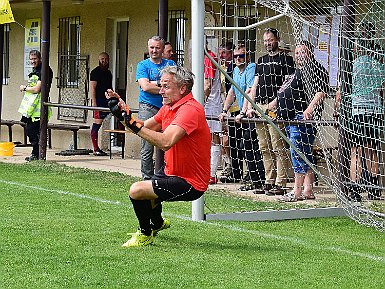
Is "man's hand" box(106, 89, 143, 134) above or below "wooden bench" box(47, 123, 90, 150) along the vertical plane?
above

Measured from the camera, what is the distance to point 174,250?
8148 millimetres

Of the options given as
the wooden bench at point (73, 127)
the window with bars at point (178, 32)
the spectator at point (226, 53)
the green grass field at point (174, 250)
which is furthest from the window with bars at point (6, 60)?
the green grass field at point (174, 250)

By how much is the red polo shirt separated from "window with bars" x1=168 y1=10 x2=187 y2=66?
862 centimetres

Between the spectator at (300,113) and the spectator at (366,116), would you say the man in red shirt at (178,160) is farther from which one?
the spectator at (300,113)

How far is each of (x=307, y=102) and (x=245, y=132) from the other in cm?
141

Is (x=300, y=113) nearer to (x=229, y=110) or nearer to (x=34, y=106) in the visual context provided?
(x=229, y=110)

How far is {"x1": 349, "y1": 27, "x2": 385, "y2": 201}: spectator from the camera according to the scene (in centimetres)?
1028

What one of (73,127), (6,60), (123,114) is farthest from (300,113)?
(6,60)

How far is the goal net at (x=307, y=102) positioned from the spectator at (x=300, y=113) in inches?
0.5

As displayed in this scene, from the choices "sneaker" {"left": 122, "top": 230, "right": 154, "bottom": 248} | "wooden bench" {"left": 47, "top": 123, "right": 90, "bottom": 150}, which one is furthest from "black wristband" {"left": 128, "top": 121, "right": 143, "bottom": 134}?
"wooden bench" {"left": 47, "top": 123, "right": 90, "bottom": 150}

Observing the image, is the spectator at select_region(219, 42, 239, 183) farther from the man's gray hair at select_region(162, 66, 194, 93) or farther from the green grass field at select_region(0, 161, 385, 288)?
the man's gray hair at select_region(162, 66, 194, 93)

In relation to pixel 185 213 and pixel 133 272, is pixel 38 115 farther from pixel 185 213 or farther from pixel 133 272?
pixel 133 272

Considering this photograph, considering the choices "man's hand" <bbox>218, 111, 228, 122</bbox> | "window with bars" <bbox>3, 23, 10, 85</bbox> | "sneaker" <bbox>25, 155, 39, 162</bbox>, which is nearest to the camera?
"man's hand" <bbox>218, 111, 228, 122</bbox>

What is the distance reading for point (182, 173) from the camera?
8211 mm
